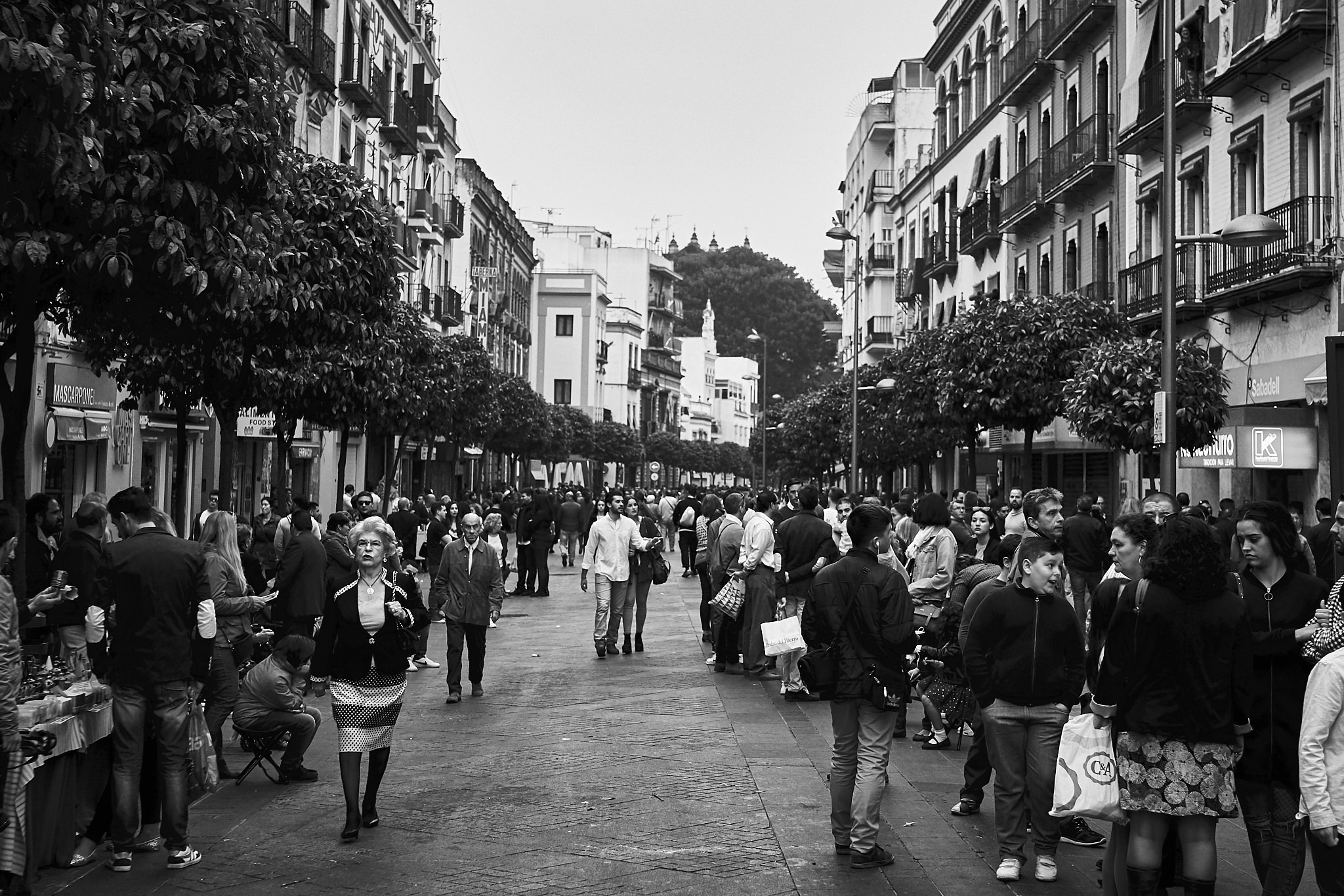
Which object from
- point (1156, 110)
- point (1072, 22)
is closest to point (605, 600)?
point (1156, 110)

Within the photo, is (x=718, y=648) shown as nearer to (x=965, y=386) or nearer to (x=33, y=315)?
(x=33, y=315)

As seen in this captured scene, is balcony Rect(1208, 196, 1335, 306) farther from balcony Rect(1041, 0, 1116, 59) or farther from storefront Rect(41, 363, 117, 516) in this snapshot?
storefront Rect(41, 363, 117, 516)

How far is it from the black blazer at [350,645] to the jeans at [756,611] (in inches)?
279

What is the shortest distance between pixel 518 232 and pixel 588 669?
211 ft

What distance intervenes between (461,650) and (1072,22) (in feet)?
79.9

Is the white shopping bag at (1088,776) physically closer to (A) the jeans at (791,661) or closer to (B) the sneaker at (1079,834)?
(B) the sneaker at (1079,834)

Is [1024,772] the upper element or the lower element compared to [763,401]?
lower

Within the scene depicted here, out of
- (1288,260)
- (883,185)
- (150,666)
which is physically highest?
(883,185)

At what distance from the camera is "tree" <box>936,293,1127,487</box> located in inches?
1000

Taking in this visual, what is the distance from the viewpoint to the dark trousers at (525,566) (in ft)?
87.7

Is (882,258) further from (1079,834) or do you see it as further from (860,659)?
(860,659)

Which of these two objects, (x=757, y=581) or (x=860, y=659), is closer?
(x=860, y=659)

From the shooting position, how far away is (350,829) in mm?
7918

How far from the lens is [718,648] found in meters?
15.6
